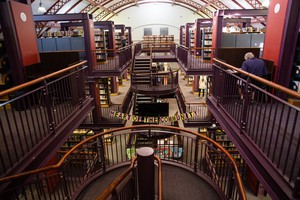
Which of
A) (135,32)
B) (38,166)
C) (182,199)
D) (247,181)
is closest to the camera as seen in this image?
(38,166)

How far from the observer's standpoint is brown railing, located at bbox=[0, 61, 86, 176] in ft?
9.67

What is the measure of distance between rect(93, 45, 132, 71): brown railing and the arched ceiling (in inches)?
237

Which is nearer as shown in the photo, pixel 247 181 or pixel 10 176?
pixel 10 176

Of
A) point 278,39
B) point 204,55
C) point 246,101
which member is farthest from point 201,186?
point 204,55

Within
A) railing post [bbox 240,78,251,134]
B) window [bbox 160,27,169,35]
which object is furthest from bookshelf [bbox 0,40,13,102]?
window [bbox 160,27,169,35]

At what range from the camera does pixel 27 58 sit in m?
5.39

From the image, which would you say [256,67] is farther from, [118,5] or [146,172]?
[118,5]

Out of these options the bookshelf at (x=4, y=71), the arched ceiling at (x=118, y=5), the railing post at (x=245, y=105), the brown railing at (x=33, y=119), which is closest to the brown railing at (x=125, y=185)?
the brown railing at (x=33, y=119)

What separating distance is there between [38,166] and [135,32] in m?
25.4

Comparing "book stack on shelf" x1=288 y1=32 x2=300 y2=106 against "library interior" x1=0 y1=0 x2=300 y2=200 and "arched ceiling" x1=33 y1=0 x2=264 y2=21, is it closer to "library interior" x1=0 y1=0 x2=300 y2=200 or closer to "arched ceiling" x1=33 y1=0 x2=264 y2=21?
"library interior" x1=0 y1=0 x2=300 y2=200

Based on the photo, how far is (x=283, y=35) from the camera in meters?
4.86

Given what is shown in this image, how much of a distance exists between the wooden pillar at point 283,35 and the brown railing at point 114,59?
19.8 ft

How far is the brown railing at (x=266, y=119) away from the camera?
2568 mm

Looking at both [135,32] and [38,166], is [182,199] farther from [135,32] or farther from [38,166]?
[135,32]
